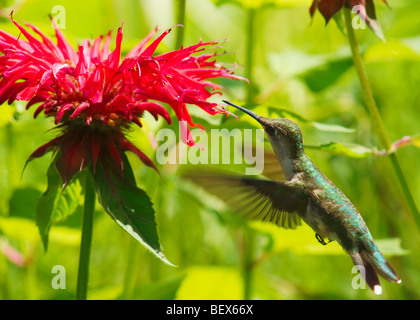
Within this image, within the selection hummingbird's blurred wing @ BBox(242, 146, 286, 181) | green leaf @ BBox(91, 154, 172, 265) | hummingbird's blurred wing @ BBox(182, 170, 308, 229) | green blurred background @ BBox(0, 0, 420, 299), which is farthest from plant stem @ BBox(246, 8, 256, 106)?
green leaf @ BBox(91, 154, 172, 265)

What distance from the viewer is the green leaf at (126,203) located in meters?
0.88

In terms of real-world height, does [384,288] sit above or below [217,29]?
below

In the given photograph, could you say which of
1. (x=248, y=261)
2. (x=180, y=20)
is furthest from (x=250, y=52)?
(x=248, y=261)

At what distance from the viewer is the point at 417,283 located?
1962 millimetres

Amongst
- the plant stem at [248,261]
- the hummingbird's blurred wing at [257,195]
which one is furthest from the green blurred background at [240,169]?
the hummingbird's blurred wing at [257,195]

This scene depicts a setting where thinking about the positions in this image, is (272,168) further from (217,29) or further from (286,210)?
(217,29)

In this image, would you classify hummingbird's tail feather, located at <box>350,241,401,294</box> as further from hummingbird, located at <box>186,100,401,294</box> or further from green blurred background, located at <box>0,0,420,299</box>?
green blurred background, located at <box>0,0,420,299</box>

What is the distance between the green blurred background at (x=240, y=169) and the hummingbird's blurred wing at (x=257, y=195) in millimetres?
160

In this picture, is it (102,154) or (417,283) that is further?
(417,283)

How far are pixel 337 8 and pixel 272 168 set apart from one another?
0.32 metres

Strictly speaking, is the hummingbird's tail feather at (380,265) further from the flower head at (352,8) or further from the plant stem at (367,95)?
the flower head at (352,8)

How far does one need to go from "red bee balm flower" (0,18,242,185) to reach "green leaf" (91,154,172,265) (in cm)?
2
